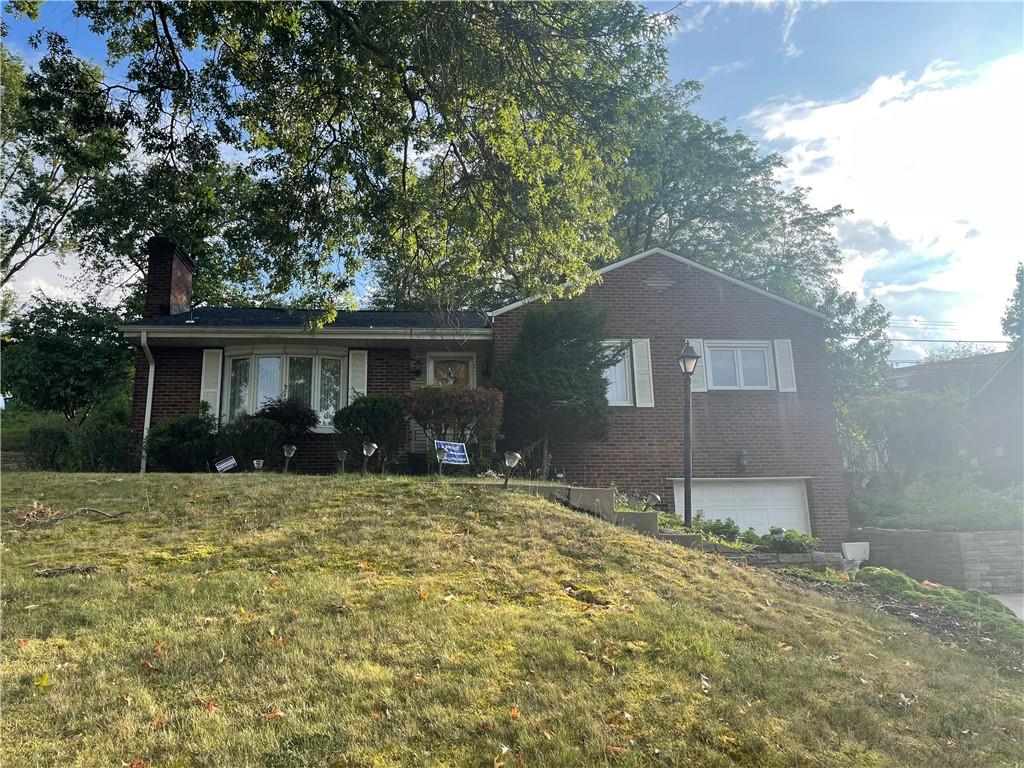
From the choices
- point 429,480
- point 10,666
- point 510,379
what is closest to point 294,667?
point 10,666

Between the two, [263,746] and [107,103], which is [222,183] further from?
[263,746]

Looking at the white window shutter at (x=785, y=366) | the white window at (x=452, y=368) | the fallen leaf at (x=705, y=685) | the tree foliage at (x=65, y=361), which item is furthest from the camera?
the tree foliage at (x=65, y=361)

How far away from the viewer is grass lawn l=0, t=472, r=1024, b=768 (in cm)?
348

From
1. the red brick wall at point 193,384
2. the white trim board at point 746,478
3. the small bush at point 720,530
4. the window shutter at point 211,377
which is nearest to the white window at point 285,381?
the window shutter at point 211,377

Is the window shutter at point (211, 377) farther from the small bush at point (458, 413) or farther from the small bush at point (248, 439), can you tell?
the small bush at point (458, 413)

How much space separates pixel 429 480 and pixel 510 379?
3773mm

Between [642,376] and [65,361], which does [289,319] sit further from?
[65,361]

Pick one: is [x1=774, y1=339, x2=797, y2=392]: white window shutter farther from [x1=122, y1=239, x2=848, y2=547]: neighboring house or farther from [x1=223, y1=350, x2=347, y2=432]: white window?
[x1=223, y1=350, x2=347, y2=432]: white window

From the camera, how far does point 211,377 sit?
46.2ft

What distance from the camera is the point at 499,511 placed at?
7.90m

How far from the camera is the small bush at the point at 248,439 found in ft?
39.0

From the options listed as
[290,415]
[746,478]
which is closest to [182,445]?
[290,415]

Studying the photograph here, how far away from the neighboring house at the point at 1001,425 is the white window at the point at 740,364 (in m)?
10.5

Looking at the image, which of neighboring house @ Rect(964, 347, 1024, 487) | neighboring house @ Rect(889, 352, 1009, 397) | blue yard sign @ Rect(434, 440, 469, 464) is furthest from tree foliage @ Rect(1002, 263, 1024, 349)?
blue yard sign @ Rect(434, 440, 469, 464)
